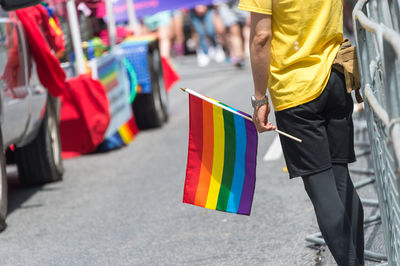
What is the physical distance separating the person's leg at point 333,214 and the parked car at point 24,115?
7.83 feet

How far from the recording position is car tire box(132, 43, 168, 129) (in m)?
10.4

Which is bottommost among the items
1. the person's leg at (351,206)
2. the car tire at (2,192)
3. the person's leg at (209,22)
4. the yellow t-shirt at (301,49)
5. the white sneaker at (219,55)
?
the white sneaker at (219,55)

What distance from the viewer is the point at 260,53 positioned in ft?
12.2

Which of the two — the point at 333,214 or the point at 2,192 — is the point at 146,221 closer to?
the point at 2,192

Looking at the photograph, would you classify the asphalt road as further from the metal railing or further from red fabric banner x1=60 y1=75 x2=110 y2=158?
the metal railing

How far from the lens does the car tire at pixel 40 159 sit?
7363 mm

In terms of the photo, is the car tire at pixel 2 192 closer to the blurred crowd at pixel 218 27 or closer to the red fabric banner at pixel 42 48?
the red fabric banner at pixel 42 48

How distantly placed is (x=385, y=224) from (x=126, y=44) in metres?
7.12

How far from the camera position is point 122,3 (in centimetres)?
1368

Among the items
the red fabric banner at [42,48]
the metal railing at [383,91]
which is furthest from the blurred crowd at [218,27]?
the metal railing at [383,91]

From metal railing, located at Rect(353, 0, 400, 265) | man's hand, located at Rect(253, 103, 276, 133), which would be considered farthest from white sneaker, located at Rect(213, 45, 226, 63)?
metal railing, located at Rect(353, 0, 400, 265)

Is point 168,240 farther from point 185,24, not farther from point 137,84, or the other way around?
point 185,24

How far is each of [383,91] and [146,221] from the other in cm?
318

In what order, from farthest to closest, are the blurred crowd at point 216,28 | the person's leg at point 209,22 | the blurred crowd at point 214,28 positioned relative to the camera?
the person's leg at point 209,22 < the blurred crowd at point 216,28 < the blurred crowd at point 214,28
